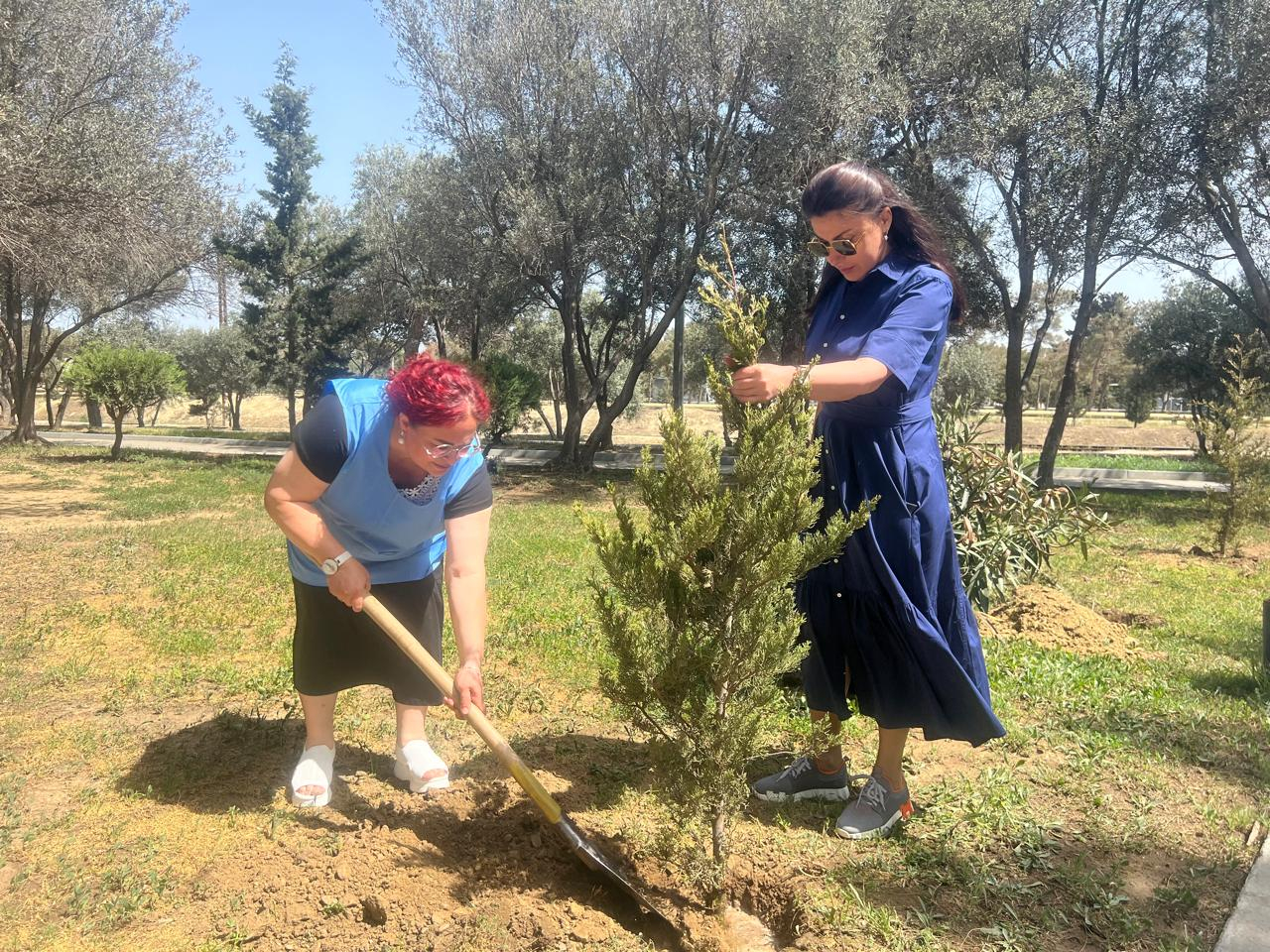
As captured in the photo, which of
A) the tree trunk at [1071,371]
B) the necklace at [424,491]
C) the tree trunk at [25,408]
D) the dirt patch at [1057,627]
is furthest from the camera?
the tree trunk at [25,408]

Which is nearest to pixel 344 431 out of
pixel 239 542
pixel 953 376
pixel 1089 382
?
pixel 239 542

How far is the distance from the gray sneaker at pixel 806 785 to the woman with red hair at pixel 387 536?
1.18 m

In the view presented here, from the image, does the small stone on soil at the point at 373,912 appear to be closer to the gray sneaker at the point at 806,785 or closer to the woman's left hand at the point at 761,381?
the gray sneaker at the point at 806,785

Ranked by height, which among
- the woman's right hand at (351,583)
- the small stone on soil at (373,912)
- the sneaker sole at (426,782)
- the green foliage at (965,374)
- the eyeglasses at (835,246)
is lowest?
the small stone on soil at (373,912)

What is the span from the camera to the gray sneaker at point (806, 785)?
3.18 m

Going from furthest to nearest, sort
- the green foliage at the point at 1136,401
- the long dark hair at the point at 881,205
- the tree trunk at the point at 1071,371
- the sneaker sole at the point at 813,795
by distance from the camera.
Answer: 1. the green foliage at the point at 1136,401
2. the tree trunk at the point at 1071,371
3. the sneaker sole at the point at 813,795
4. the long dark hair at the point at 881,205

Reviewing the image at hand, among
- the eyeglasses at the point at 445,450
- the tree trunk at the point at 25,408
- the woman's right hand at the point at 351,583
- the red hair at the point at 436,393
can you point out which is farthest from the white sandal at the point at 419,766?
the tree trunk at the point at 25,408

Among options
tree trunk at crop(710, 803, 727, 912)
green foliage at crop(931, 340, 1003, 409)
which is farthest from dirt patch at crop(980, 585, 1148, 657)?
green foliage at crop(931, 340, 1003, 409)

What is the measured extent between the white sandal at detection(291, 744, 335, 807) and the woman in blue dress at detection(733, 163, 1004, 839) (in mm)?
1802

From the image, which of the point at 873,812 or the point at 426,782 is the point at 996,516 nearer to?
the point at 873,812

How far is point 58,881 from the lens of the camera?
2.57 meters

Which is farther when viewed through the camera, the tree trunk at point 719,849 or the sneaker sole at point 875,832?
the sneaker sole at point 875,832

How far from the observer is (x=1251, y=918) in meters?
2.45

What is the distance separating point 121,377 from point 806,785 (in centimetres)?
1746
